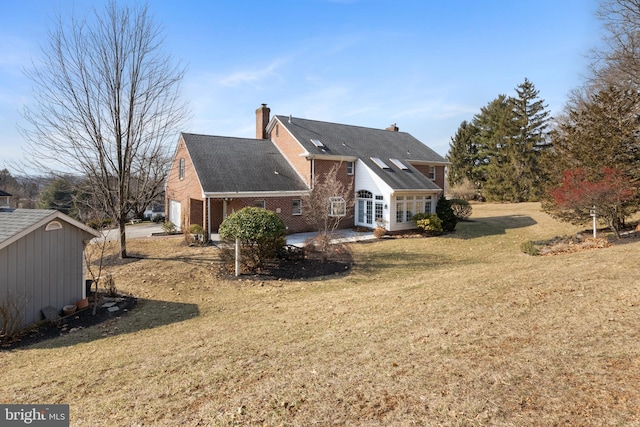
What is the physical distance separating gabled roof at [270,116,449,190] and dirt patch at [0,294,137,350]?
14319 millimetres

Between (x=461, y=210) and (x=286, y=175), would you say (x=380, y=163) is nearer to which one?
(x=286, y=175)

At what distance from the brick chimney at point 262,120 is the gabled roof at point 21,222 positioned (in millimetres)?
18524

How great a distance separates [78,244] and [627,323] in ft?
41.8

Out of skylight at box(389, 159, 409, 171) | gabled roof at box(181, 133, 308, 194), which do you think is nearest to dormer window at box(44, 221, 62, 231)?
gabled roof at box(181, 133, 308, 194)

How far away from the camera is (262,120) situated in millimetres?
26922

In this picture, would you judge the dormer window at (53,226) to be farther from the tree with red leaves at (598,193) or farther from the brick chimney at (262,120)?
the tree with red leaves at (598,193)

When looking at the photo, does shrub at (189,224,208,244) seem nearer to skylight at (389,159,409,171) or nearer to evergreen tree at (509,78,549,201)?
skylight at (389,159,409,171)

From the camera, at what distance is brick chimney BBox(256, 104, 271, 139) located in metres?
27.0

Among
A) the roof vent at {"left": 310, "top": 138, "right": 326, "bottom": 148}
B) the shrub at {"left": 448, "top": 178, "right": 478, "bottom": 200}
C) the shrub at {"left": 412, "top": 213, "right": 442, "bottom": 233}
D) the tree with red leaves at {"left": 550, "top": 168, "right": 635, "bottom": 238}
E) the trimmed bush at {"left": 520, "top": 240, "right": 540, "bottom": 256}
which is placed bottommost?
the trimmed bush at {"left": 520, "top": 240, "right": 540, "bottom": 256}

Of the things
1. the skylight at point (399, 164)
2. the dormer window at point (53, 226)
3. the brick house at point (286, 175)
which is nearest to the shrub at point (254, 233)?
the dormer window at point (53, 226)

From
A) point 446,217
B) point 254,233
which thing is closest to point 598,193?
point 446,217

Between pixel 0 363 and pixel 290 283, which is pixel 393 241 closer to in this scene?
pixel 290 283

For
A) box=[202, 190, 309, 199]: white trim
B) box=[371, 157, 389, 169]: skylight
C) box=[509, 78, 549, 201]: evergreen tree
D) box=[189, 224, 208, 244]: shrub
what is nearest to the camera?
box=[189, 224, 208, 244]: shrub

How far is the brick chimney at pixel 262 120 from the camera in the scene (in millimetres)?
26953
